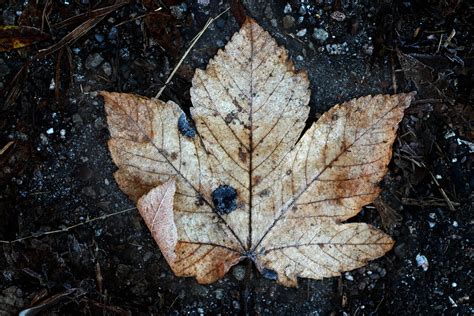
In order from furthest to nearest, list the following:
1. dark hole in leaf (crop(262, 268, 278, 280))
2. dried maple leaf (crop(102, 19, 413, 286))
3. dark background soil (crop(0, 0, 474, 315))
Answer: dark background soil (crop(0, 0, 474, 315)) < dark hole in leaf (crop(262, 268, 278, 280)) < dried maple leaf (crop(102, 19, 413, 286))

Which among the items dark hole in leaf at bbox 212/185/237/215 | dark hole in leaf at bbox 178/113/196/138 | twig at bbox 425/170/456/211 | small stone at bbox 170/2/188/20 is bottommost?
twig at bbox 425/170/456/211

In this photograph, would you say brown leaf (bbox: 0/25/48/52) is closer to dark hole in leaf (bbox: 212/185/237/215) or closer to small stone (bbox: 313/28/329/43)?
dark hole in leaf (bbox: 212/185/237/215)

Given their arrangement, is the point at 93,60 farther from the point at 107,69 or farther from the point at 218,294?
the point at 218,294

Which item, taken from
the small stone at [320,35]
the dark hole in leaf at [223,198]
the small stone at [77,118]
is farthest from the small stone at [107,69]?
the small stone at [320,35]

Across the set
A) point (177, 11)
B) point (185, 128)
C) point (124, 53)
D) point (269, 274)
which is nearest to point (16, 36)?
point (124, 53)

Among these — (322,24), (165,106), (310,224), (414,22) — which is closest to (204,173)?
(165,106)

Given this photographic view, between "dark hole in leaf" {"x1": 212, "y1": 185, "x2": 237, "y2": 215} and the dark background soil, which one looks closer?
"dark hole in leaf" {"x1": 212, "y1": 185, "x2": 237, "y2": 215}

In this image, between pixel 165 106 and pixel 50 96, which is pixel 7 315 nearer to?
Result: pixel 50 96

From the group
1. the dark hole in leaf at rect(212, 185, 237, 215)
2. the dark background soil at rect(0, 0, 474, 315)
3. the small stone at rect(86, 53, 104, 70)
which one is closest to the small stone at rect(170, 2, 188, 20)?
the dark background soil at rect(0, 0, 474, 315)

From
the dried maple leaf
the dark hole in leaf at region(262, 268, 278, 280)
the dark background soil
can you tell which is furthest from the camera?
the dark background soil
